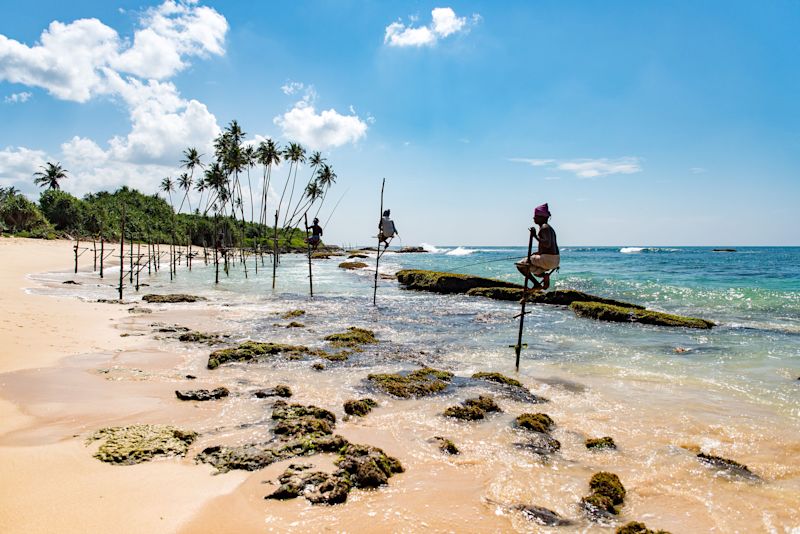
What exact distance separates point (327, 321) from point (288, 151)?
29402 millimetres

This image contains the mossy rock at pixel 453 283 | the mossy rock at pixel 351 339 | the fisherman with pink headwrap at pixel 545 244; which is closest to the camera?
the fisherman with pink headwrap at pixel 545 244

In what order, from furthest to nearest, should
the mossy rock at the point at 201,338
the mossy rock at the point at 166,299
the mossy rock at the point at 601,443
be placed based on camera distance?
the mossy rock at the point at 166,299 → the mossy rock at the point at 201,338 → the mossy rock at the point at 601,443

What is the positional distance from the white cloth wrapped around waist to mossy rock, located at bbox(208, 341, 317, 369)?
6202 mm

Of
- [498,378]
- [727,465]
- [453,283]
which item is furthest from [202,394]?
[453,283]

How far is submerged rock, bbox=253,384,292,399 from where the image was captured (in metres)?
7.99

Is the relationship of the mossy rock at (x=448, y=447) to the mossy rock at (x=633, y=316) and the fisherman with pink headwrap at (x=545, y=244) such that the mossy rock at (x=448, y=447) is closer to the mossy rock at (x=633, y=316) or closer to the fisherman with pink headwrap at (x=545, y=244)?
the fisherman with pink headwrap at (x=545, y=244)

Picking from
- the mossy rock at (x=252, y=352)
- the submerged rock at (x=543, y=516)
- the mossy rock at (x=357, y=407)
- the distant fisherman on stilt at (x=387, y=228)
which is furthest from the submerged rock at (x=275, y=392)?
the distant fisherman on stilt at (x=387, y=228)

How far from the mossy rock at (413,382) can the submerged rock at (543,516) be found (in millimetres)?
3865

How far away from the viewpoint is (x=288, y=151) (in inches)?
1660

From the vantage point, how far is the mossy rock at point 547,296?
21.4m

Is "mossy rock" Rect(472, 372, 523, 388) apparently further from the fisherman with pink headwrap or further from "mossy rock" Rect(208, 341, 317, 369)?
"mossy rock" Rect(208, 341, 317, 369)

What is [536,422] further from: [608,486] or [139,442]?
[139,442]

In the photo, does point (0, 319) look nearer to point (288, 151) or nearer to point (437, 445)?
point (437, 445)

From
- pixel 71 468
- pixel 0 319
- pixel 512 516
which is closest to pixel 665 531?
pixel 512 516
